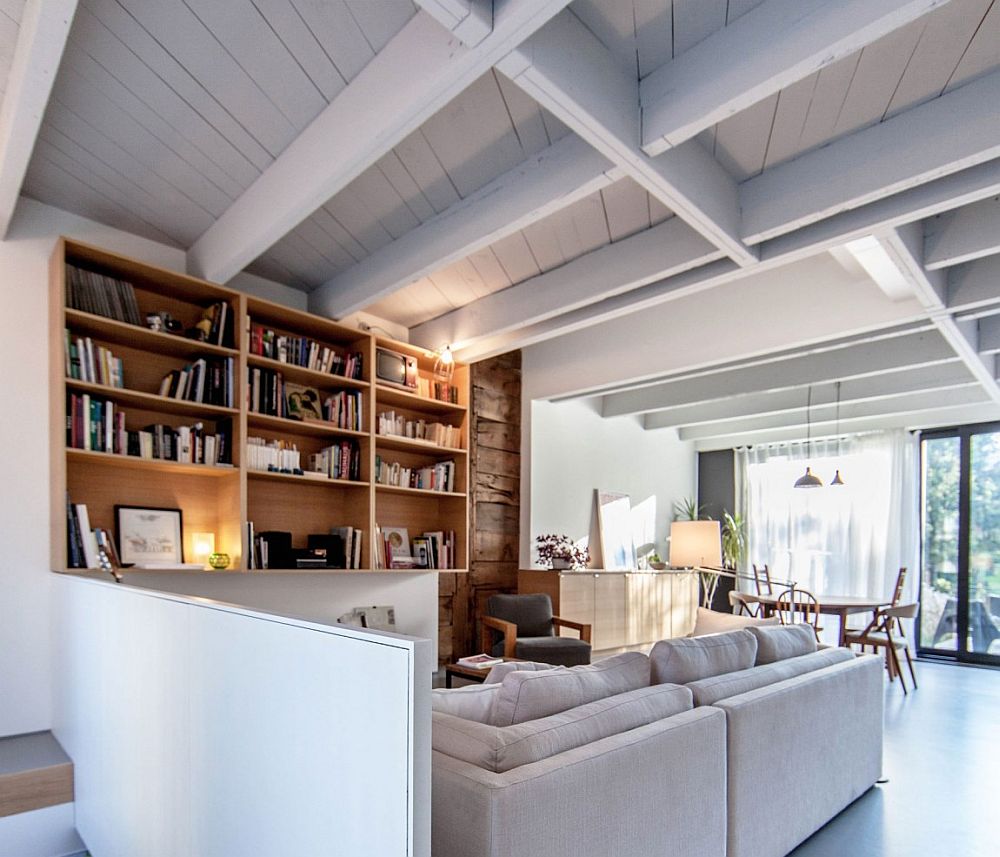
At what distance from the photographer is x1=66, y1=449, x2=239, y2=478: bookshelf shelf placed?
319 centimetres

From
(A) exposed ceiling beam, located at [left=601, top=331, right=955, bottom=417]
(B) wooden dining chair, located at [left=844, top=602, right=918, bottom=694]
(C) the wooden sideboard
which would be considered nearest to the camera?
(A) exposed ceiling beam, located at [left=601, top=331, right=955, bottom=417]

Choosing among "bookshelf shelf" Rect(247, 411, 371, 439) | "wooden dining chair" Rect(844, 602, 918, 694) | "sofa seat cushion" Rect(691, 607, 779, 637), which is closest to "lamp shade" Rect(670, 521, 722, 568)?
"wooden dining chair" Rect(844, 602, 918, 694)

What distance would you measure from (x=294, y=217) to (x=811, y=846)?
3.37m

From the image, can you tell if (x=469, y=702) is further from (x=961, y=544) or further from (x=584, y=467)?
(x=961, y=544)

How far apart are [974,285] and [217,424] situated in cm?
430

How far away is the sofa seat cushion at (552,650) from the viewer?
16.1 ft

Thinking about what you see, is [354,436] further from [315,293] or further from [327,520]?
[315,293]

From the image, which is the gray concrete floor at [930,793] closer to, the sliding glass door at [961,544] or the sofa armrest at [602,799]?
the sofa armrest at [602,799]

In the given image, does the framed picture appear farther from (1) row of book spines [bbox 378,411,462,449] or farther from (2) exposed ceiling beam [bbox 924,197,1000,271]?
(2) exposed ceiling beam [bbox 924,197,1000,271]

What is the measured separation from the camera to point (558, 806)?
1.59 m

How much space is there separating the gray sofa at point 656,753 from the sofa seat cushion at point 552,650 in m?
2.09

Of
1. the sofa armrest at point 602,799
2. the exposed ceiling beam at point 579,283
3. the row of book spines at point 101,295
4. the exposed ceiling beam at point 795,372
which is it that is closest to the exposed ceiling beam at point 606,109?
the exposed ceiling beam at point 579,283

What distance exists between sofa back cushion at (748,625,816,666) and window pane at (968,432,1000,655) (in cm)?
521

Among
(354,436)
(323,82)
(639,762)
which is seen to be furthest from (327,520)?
(639,762)
